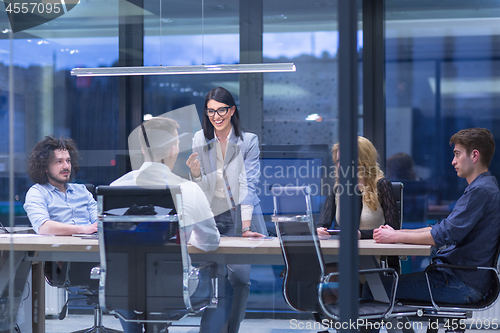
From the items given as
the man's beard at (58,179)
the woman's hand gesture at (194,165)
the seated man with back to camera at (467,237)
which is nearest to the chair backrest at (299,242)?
the seated man with back to camera at (467,237)

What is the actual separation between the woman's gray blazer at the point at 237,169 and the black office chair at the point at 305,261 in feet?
2.32

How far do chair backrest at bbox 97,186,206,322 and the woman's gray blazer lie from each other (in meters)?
0.92

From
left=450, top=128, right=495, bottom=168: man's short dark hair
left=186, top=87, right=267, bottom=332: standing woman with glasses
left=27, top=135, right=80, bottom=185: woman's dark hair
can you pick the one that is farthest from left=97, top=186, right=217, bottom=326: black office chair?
left=450, top=128, right=495, bottom=168: man's short dark hair

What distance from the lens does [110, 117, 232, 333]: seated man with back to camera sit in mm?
2283

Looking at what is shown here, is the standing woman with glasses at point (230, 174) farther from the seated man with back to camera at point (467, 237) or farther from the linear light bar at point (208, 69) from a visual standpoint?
the seated man with back to camera at point (467, 237)

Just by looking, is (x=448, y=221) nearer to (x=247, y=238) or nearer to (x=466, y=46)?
(x=247, y=238)

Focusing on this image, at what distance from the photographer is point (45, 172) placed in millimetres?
3139

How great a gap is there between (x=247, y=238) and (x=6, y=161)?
1.72 meters

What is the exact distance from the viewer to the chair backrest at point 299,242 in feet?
7.80

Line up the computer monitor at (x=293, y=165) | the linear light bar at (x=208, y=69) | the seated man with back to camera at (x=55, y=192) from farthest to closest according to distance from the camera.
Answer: the computer monitor at (x=293, y=165), the linear light bar at (x=208, y=69), the seated man with back to camera at (x=55, y=192)

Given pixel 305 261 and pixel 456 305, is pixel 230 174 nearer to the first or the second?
pixel 305 261

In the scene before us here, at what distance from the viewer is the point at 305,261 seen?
245cm

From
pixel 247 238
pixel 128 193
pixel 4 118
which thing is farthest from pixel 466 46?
pixel 4 118

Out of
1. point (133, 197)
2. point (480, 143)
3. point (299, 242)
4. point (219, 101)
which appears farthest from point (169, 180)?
point (480, 143)
